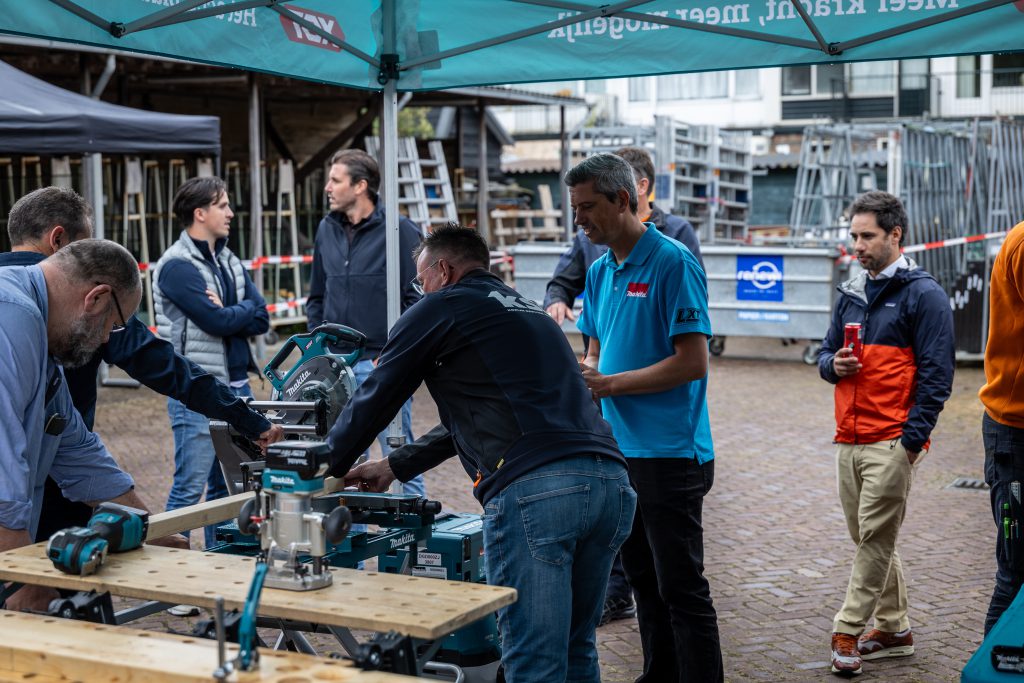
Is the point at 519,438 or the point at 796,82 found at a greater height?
the point at 796,82

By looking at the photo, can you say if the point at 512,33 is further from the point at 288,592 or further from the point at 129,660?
the point at 129,660

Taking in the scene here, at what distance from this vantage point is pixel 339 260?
7.11 m

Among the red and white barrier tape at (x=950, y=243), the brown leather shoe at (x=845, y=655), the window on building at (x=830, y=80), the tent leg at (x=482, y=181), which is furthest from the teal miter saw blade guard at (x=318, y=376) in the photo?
the window on building at (x=830, y=80)

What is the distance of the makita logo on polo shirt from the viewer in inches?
184

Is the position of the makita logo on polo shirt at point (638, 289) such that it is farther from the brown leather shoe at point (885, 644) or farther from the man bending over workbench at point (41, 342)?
the brown leather shoe at point (885, 644)

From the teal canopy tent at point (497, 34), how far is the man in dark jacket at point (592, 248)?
71 cm

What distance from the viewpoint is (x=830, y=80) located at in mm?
40375

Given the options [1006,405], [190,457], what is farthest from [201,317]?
[1006,405]

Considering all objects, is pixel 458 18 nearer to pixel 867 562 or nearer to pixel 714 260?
pixel 867 562

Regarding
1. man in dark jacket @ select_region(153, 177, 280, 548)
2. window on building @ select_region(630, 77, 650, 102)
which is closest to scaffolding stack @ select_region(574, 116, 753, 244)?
man in dark jacket @ select_region(153, 177, 280, 548)

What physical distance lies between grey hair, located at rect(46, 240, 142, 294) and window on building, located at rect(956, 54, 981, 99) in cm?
3864

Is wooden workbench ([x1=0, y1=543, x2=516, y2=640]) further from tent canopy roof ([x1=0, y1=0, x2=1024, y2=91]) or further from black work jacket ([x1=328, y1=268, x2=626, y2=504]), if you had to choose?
tent canopy roof ([x1=0, y1=0, x2=1024, y2=91])

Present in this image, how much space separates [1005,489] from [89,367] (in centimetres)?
344

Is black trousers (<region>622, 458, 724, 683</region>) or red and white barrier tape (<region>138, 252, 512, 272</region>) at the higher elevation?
red and white barrier tape (<region>138, 252, 512, 272</region>)
